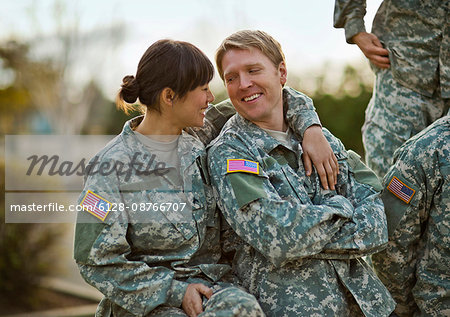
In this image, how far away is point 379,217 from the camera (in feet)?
9.23

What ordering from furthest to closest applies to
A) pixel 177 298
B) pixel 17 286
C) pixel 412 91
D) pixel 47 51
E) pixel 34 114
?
1. pixel 34 114
2. pixel 47 51
3. pixel 17 286
4. pixel 412 91
5. pixel 177 298

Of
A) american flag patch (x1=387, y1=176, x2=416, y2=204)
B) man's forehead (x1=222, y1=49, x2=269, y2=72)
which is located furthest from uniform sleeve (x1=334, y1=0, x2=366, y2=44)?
american flag patch (x1=387, y1=176, x2=416, y2=204)

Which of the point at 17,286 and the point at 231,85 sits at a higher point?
the point at 231,85

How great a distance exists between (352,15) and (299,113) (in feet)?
3.21

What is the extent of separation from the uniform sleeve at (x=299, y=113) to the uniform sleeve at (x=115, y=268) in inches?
41.8

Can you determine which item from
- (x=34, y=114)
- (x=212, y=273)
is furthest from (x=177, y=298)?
(x=34, y=114)

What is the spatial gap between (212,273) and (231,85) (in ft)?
3.14

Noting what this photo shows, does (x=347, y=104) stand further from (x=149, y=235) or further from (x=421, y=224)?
(x=149, y=235)

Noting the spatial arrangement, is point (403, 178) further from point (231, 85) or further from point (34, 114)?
point (34, 114)

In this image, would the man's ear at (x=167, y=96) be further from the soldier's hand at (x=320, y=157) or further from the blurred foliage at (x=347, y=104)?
the blurred foliage at (x=347, y=104)

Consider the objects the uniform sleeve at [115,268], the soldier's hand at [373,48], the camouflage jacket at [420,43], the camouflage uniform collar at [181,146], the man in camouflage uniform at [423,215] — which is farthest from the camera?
the soldier's hand at [373,48]

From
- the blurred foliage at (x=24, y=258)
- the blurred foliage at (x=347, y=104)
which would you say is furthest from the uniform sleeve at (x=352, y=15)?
the blurred foliage at (x=347, y=104)

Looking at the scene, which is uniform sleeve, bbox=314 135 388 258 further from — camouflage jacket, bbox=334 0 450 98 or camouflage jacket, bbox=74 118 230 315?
camouflage jacket, bbox=334 0 450 98

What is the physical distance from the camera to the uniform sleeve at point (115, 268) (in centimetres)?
253
